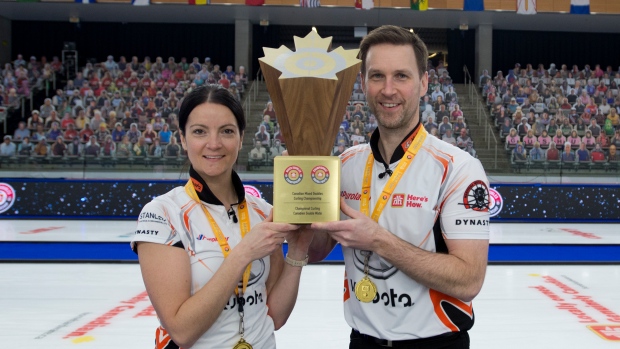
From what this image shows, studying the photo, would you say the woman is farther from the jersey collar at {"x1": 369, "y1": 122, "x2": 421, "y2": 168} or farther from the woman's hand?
the jersey collar at {"x1": 369, "y1": 122, "x2": 421, "y2": 168}

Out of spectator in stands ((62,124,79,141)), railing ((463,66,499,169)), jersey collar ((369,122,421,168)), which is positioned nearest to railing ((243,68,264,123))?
spectator in stands ((62,124,79,141))

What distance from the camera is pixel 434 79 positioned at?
1931 centimetres

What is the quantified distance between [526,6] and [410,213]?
18.8 m

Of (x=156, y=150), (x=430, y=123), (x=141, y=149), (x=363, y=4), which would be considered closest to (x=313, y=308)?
(x=156, y=150)

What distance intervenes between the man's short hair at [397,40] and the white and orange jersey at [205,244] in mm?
788

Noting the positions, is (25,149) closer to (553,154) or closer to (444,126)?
(444,126)

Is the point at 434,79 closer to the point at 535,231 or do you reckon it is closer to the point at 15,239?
the point at 535,231

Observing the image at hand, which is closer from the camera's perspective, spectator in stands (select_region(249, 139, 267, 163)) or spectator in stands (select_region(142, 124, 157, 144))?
spectator in stands (select_region(249, 139, 267, 163))

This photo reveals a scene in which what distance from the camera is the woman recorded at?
78.0 inches

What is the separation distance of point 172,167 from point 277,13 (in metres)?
10.9

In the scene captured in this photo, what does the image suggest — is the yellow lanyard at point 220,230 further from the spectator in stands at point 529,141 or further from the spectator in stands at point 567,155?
the spectator in stands at point 529,141

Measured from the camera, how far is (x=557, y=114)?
16688 mm

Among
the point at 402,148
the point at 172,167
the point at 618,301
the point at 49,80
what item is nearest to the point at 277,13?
the point at 49,80

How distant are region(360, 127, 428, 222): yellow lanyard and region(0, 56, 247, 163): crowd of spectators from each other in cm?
937
